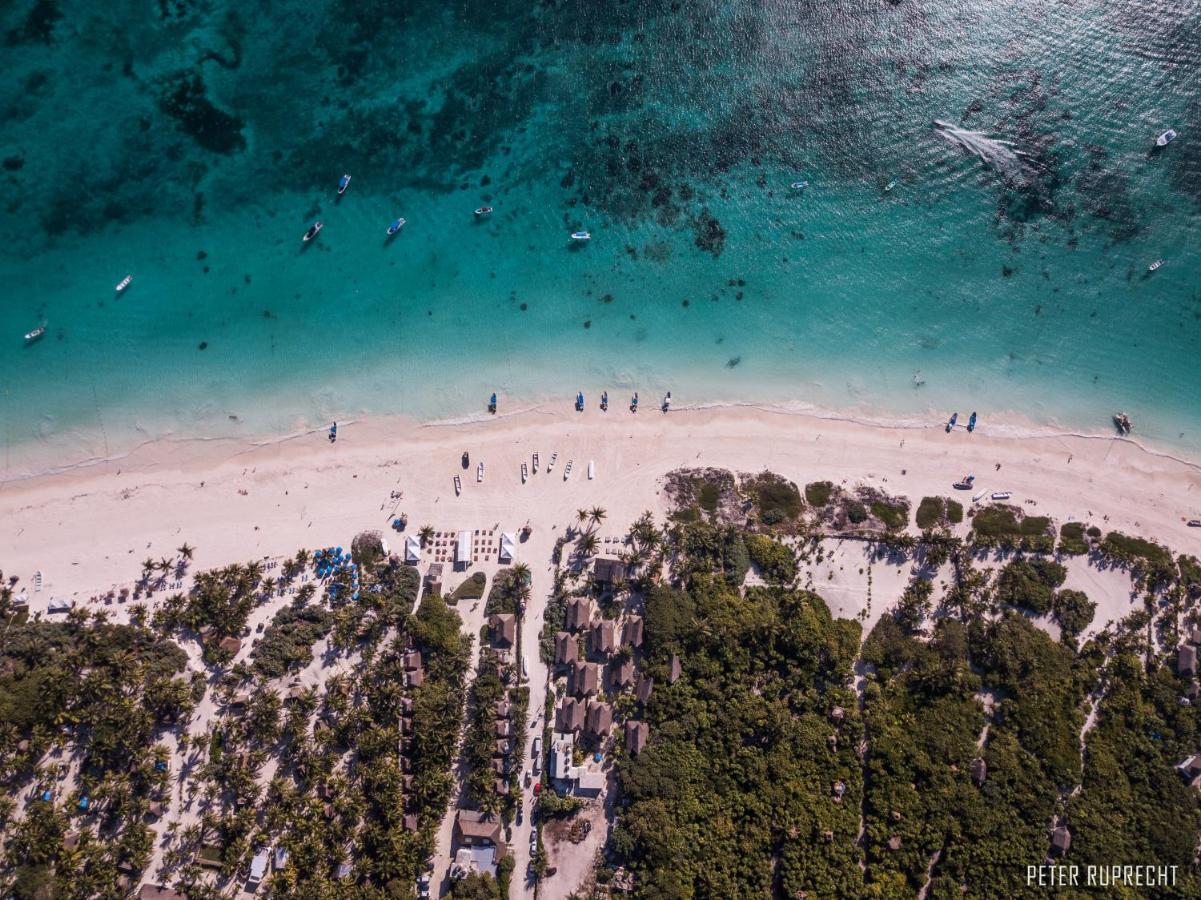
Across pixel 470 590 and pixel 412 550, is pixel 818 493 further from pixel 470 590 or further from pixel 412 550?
pixel 412 550

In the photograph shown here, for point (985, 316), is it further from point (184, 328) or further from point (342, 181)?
point (184, 328)

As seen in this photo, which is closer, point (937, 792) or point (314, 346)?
point (937, 792)

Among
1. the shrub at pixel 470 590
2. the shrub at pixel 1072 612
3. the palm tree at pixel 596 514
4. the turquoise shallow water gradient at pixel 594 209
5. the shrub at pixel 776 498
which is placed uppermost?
the turquoise shallow water gradient at pixel 594 209

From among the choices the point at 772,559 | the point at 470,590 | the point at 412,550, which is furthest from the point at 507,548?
the point at 772,559

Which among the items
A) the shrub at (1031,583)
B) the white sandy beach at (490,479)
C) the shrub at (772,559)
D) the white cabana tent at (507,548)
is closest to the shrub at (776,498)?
the white sandy beach at (490,479)

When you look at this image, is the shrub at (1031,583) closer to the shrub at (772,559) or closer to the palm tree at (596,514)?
the shrub at (772,559)

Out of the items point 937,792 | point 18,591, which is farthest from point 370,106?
point 937,792

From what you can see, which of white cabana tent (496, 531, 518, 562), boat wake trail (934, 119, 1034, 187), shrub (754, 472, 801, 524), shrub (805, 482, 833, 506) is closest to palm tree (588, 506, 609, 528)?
white cabana tent (496, 531, 518, 562)
